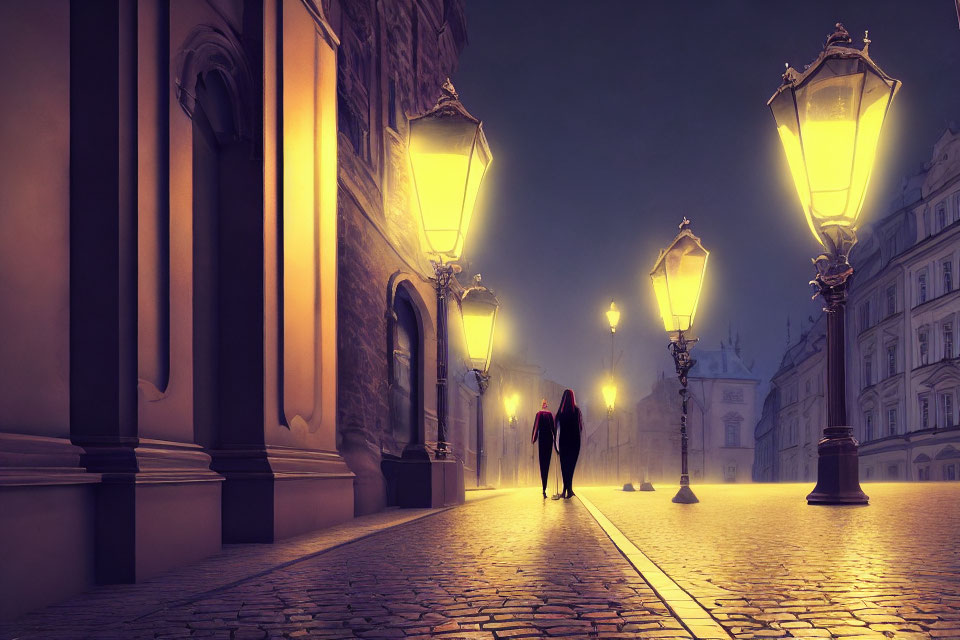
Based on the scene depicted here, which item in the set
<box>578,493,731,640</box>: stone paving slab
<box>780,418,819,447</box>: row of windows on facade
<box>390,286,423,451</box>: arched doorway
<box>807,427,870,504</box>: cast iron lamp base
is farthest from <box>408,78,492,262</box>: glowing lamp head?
<box>780,418,819,447</box>: row of windows on facade

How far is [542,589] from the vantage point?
457 centimetres

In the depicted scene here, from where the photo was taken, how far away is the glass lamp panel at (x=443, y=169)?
→ 431 inches

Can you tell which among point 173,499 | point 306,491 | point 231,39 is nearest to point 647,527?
point 306,491

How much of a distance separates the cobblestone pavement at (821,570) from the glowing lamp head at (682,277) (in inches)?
206

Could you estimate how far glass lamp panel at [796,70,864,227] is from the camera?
351 inches

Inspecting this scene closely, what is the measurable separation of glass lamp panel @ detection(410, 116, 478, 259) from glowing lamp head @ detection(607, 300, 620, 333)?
45.8 ft

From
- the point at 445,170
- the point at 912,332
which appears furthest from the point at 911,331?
the point at 445,170

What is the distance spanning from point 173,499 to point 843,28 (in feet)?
27.7

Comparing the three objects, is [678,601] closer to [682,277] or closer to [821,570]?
[821,570]

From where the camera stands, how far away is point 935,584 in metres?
4.32

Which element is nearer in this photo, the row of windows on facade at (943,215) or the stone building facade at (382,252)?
the stone building facade at (382,252)

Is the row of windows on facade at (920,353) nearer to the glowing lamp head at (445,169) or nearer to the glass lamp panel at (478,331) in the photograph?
the glass lamp panel at (478,331)

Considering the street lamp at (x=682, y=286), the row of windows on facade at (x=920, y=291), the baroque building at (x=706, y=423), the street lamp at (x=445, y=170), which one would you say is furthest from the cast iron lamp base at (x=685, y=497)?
the baroque building at (x=706, y=423)

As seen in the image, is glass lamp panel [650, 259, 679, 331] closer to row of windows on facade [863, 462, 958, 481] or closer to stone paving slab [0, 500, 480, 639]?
stone paving slab [0, 500, 480, 639]
